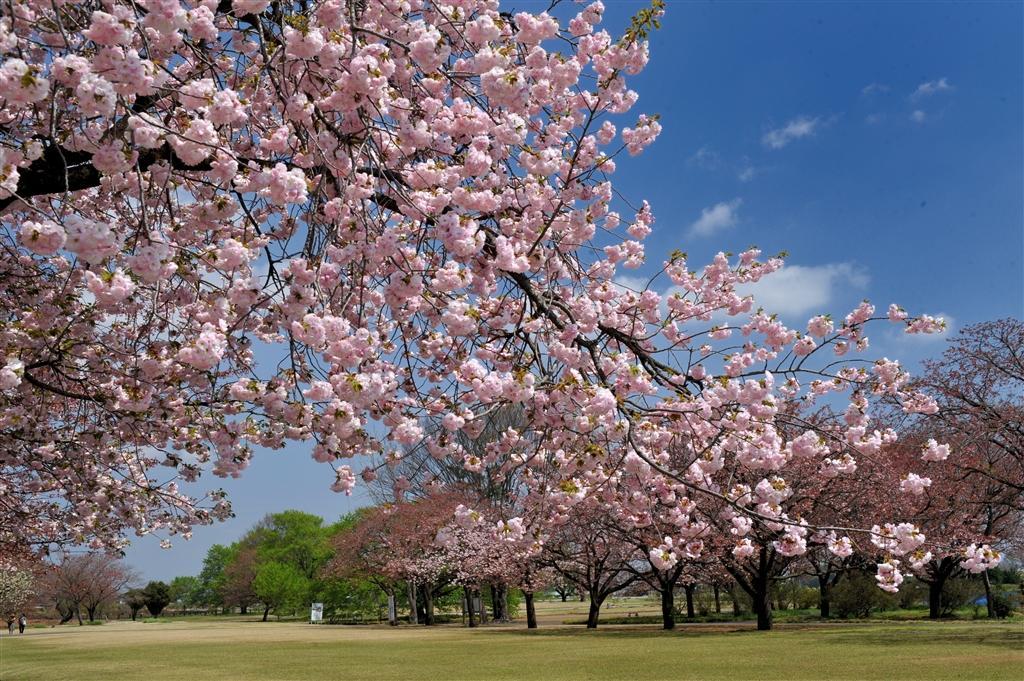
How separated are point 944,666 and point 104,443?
12.7 meters

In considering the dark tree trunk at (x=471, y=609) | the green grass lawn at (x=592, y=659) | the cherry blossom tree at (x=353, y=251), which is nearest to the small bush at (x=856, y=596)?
the green grass lawn at (x=592, y=659)

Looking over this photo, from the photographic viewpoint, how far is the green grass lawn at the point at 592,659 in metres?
12.1

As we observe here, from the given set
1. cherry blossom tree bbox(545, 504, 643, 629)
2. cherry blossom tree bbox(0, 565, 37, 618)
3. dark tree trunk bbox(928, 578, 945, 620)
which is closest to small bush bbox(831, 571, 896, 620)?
dark tree trunk bbox(928, 578, 945, 620)

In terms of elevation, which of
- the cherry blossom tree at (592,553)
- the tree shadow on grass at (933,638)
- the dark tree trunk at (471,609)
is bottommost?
the dark tree trunk at (471,609)

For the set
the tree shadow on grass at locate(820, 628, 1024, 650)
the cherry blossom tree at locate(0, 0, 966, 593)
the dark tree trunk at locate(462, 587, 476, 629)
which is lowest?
the dark tree trunk at locate(462, 587, 476, 629)

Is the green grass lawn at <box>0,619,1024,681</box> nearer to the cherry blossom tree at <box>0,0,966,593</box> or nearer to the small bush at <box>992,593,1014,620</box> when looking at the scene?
the cherry blossom tree at <box>0,0,966,593</box>

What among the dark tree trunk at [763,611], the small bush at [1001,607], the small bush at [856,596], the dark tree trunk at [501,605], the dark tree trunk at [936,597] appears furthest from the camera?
the dark tree trunk at [501,605]

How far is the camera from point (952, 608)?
32156 millimetres

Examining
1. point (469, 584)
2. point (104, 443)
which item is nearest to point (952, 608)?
point (469, 584)

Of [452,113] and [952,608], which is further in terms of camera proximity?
[952,608]

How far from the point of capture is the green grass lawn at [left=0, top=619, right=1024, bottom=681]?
12141mm

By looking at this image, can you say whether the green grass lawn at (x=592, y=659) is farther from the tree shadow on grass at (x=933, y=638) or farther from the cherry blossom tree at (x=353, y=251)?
the cherry blossom tree at (x=353, y=251)

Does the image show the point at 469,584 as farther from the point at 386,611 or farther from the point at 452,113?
the point at 452,113

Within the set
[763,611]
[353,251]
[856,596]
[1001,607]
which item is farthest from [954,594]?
[353,251]
